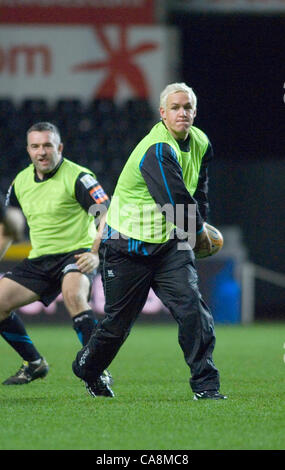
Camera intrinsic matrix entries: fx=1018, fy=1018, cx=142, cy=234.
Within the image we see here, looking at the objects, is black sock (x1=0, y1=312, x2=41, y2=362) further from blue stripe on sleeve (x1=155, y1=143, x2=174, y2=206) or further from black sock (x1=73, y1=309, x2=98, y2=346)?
blue stripe on sleeve (x1=155, y1=143, x2=174, y2=206)

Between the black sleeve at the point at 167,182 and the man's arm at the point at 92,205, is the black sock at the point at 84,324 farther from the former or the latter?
the black sleeve at the point at 167,182

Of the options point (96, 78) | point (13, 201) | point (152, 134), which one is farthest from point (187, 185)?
point (96, 78)

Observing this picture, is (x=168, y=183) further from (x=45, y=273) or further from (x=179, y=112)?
(x=45, y=273)

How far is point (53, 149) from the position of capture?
8086 millimetres

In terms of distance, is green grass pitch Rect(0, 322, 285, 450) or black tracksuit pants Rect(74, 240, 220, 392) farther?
black tracksuit pants Rect(74, 240, 220, 392)

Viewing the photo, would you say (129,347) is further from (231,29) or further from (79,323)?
(231,29)

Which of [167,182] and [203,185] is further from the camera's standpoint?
[203,185]

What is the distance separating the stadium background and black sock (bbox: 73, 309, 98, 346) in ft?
32.0

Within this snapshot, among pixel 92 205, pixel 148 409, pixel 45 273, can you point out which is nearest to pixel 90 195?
pixel 92 205

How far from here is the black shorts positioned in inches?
308

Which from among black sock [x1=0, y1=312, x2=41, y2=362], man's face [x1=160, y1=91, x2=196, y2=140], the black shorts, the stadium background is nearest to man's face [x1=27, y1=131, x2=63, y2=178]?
the black shorts

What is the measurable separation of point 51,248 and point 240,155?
1265cm

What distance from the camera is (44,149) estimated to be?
8039 millimetres

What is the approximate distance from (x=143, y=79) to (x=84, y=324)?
457 inches
